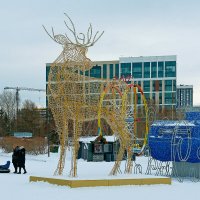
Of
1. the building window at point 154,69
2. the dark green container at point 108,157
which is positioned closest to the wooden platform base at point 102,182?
the dark green container at point 108,157

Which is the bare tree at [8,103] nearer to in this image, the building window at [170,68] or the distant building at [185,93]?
the building window at [170,68]

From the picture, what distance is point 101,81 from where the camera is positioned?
16.1m

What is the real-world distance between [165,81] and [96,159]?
61520 millimetres

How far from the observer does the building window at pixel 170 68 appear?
290 ft

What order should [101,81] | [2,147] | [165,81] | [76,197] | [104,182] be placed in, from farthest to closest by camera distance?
[165,81] < [2,147] < [101,81] < [104,182] < [76,197]

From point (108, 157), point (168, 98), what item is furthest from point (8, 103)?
point (108, 157)

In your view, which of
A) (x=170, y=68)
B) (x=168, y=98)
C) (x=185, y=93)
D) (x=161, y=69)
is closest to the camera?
(x=170, y=68)

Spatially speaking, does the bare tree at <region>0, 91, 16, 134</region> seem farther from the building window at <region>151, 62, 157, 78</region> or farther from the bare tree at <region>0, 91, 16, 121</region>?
the building window at <region>151, 62, 157, 78</region>

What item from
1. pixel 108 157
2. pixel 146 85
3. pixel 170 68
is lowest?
pixel 108 157

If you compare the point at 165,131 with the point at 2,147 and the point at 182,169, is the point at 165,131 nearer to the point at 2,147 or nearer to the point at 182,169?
the point at 182,169

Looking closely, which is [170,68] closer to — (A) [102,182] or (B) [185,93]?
(B) [185,93]

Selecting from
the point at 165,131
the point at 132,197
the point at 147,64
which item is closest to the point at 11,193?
the point at 132,197

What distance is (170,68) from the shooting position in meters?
88.6

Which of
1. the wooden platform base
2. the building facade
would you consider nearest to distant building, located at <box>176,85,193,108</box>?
the building facade
